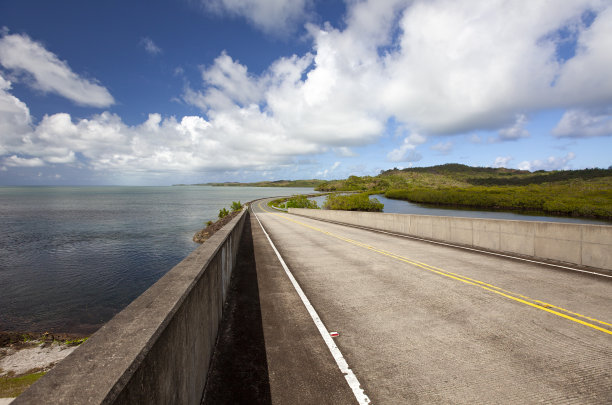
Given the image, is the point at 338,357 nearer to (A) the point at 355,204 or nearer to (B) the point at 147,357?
(B) the point at 147,357

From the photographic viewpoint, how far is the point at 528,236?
11.1 metres

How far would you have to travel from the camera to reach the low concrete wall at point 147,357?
164 centimetres

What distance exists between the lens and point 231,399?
11.9ft

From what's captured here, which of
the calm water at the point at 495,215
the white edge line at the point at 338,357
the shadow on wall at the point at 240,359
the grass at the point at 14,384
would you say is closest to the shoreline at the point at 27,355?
the grass at the point at 14,384

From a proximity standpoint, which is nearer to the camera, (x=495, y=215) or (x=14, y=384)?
(x=14, y=384)

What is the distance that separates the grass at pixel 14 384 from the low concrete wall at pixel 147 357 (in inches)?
266

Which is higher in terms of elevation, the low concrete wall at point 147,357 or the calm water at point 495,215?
the low concrete wall at point 147,357

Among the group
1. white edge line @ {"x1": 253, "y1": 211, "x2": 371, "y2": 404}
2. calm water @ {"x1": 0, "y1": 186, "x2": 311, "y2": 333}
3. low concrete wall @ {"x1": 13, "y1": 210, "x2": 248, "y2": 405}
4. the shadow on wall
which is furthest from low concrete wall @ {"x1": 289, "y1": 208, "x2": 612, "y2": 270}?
calm water @ {"x1": 0, "y1": 186, "x2": 311, "y2": 333}

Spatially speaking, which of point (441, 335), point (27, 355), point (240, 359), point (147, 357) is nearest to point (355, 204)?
point (27, 355)

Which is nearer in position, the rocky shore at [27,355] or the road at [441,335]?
the road at [441,335]

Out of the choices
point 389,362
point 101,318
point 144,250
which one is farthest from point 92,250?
point 389,362

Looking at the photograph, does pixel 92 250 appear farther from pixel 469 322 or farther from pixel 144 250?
pixel 469 322

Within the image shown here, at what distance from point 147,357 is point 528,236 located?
13.2 metres

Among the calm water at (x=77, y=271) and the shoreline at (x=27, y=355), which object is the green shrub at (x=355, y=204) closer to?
the calm water at (x=77, y=271)
